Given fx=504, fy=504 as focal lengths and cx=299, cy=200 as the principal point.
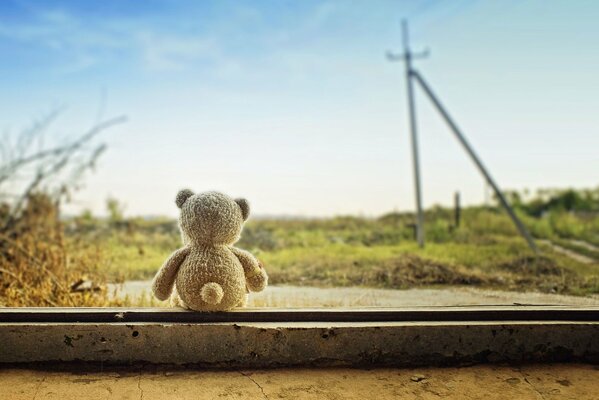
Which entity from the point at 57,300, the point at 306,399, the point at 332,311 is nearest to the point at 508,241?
the point at 332,311

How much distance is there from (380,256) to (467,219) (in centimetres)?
159

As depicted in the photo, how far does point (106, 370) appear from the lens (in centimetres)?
149

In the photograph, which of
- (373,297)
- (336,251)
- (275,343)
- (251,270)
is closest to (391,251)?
(336,251)

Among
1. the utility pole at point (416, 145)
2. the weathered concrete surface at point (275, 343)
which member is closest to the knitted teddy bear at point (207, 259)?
the weathered concrete surface at point (275, 343)

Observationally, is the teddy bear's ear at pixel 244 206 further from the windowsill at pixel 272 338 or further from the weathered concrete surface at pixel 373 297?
the weathered concrete surface at pixel 373 297

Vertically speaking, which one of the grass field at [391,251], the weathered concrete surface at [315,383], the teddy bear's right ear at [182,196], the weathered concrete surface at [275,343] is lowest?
the weathered concrete surface at [315,383]

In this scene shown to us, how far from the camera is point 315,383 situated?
142cm

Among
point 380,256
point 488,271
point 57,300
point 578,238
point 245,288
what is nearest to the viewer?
point 245,288

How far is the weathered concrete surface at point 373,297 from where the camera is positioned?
2.04 metres

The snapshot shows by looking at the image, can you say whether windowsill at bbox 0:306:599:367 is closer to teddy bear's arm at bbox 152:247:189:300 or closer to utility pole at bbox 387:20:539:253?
teddy bear's arm at bbox 152:247:189:300

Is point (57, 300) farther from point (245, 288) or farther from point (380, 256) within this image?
point (380, 256)

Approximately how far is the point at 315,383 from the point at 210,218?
22.7 inches

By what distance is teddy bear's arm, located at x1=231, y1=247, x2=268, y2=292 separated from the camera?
1649 millimetres

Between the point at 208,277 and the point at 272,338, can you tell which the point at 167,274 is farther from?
the point at 272,338
